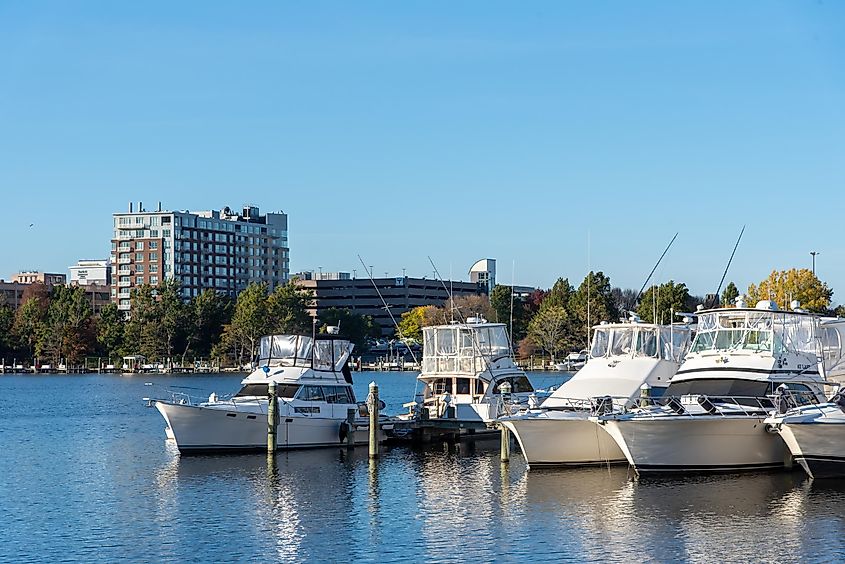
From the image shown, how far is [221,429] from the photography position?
5612cm

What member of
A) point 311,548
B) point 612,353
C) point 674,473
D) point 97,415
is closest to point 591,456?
point 674,473

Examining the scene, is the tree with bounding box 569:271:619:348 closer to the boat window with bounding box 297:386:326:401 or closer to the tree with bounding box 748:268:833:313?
the tree with bounding box 748:268:833:313

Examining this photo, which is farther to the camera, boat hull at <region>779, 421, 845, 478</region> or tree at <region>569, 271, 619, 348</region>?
tree at <region>569, 271, 619, 348</region>

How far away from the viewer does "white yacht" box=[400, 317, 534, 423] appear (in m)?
61.8

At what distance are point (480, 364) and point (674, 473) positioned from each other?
722 inches

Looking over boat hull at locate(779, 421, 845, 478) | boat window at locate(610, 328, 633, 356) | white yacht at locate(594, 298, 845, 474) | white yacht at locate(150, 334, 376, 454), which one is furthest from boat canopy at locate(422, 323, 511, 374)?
boat hull at locate(779, 421, 845, 478)

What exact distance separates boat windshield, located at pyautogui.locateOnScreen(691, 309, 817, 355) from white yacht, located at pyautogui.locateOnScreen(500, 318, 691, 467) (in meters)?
3.12

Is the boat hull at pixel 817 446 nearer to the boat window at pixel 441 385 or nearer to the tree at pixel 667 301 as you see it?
the boat window at pixel 441 385

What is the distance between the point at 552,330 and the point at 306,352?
123 metres

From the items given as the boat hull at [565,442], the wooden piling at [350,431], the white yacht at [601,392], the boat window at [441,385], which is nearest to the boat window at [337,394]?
the wooden piling at [350,431]

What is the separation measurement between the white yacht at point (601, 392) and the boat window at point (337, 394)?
12.0 metres

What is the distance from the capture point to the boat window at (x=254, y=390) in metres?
58.4

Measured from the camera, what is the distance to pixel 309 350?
60344 millimetres

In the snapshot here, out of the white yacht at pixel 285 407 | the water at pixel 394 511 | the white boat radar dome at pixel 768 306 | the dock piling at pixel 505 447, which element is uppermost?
the white boat radar dome at pixel 768 306
